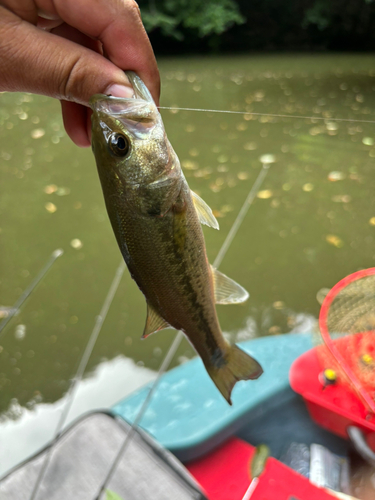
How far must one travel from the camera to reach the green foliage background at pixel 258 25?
1761 centimetres

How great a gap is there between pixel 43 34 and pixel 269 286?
291cm

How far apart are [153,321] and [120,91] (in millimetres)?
728

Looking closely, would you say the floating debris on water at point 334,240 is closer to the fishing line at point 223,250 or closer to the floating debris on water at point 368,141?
the fishing line at point 223,250

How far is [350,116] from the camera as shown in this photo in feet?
24.6

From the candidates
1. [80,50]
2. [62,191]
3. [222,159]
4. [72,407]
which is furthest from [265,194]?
[80,50]

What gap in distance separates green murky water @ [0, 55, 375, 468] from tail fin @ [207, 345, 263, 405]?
181 cm

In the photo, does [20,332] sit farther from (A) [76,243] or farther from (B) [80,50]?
(B) [80,50]

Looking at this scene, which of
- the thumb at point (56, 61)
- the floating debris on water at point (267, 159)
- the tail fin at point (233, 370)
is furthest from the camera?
the floating debris on water at point (267, 159)

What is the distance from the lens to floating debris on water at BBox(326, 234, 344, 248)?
409cm

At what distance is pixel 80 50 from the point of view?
4.14 feet

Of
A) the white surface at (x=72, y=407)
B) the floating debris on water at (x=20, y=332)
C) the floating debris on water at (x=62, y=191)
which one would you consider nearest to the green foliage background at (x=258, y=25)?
the floating debris on water at (x=62, y=191)

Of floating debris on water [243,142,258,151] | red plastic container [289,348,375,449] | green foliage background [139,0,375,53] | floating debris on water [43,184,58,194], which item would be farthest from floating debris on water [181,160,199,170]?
green foliage background [139,0,375,53]

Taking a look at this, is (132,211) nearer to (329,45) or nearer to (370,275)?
(370,275)

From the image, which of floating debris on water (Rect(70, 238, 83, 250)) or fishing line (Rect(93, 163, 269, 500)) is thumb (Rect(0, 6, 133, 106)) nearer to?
fishing line (Rect(93, 163, 269, 500))
